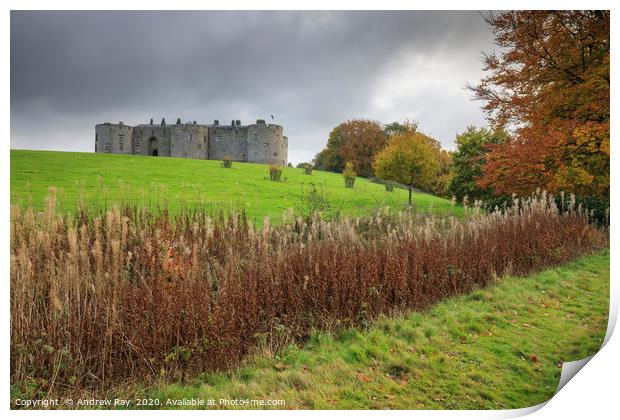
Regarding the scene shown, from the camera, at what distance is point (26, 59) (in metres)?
3.60

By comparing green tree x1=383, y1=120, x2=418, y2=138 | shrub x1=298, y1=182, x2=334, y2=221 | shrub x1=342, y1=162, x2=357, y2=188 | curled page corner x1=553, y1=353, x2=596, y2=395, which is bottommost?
curled page corner x1=553, y1=353, x2=596, y2=395

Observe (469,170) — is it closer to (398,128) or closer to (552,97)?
(398,128)

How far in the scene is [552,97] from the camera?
4.95m

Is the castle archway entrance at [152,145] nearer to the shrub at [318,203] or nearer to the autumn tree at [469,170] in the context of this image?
the shrub at [318,203]

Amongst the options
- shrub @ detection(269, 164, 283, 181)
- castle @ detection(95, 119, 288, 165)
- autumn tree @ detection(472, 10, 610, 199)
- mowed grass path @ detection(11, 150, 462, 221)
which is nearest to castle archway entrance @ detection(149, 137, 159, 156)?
castle @ detection(95, 119, 288, 165)

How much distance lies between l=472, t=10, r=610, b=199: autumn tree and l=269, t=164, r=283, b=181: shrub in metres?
3.77

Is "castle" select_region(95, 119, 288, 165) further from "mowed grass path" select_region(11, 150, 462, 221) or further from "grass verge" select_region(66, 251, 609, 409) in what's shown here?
"grass verge" select_region(66, 251, 609, 409)

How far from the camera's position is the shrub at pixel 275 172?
7.74 m

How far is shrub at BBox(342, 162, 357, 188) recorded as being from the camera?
719 cm

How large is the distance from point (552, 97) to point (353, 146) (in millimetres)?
2692

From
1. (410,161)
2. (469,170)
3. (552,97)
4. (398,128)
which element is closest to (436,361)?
(552,97)
